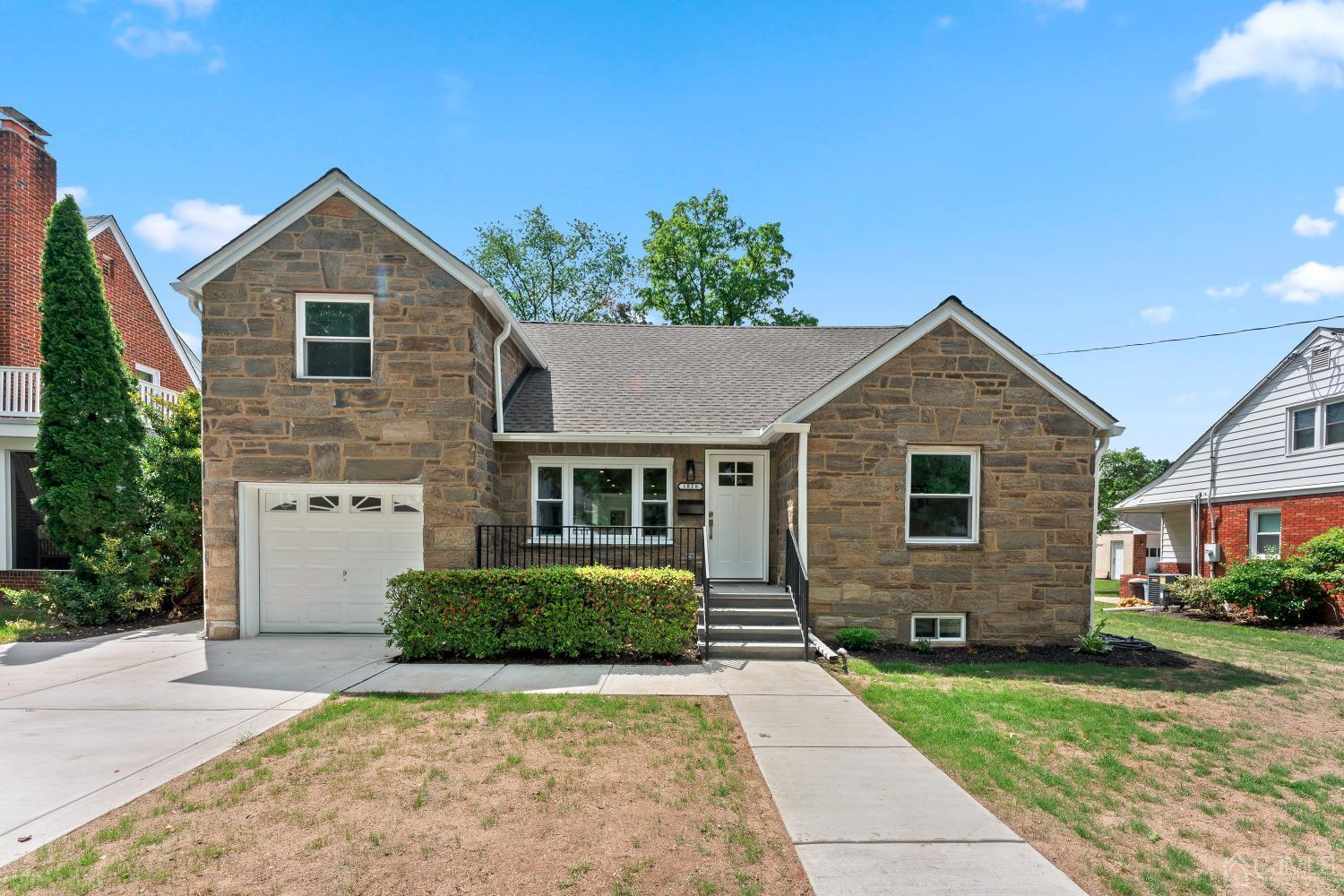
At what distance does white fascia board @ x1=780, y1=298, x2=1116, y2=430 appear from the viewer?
9.60 meters

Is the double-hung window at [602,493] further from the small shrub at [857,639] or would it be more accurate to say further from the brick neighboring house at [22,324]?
the brick neighboring house at [22,324]

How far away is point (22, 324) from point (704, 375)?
1450 cm

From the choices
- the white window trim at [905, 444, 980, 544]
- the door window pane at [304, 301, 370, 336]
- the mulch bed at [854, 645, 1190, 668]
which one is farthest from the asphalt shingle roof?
the mulch bed at [854, 645, 1190, 668]

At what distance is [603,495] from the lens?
11.7 metres

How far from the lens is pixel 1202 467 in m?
17.9

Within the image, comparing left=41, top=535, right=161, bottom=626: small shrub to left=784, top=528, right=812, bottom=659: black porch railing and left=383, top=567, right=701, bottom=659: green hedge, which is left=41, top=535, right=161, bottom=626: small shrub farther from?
left=784, top=528, right=812, bottom=659: black porch railing

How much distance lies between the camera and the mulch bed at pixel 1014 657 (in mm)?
9078

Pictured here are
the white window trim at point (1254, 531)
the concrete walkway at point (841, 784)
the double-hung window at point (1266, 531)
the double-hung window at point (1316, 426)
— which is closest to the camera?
the concrete walkway at point (841, 784)

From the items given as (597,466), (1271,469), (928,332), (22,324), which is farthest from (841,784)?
(22,324)

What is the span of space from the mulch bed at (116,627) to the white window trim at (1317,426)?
73.5 feet

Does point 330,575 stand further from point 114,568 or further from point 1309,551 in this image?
point 1309,551

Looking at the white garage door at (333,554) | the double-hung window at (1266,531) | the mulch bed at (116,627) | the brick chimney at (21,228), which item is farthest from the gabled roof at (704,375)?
the brick chimney at (21,228)

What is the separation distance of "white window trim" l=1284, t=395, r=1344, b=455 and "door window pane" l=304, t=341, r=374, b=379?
61.7ft

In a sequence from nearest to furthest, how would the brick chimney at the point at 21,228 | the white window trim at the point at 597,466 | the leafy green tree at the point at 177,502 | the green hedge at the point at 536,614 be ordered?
the green hedge at the point at 536,614 < the white window trim at the point at 597,466 < the leafy green tree at the point at 177,502 < the brick chimney at the point at 21,228
